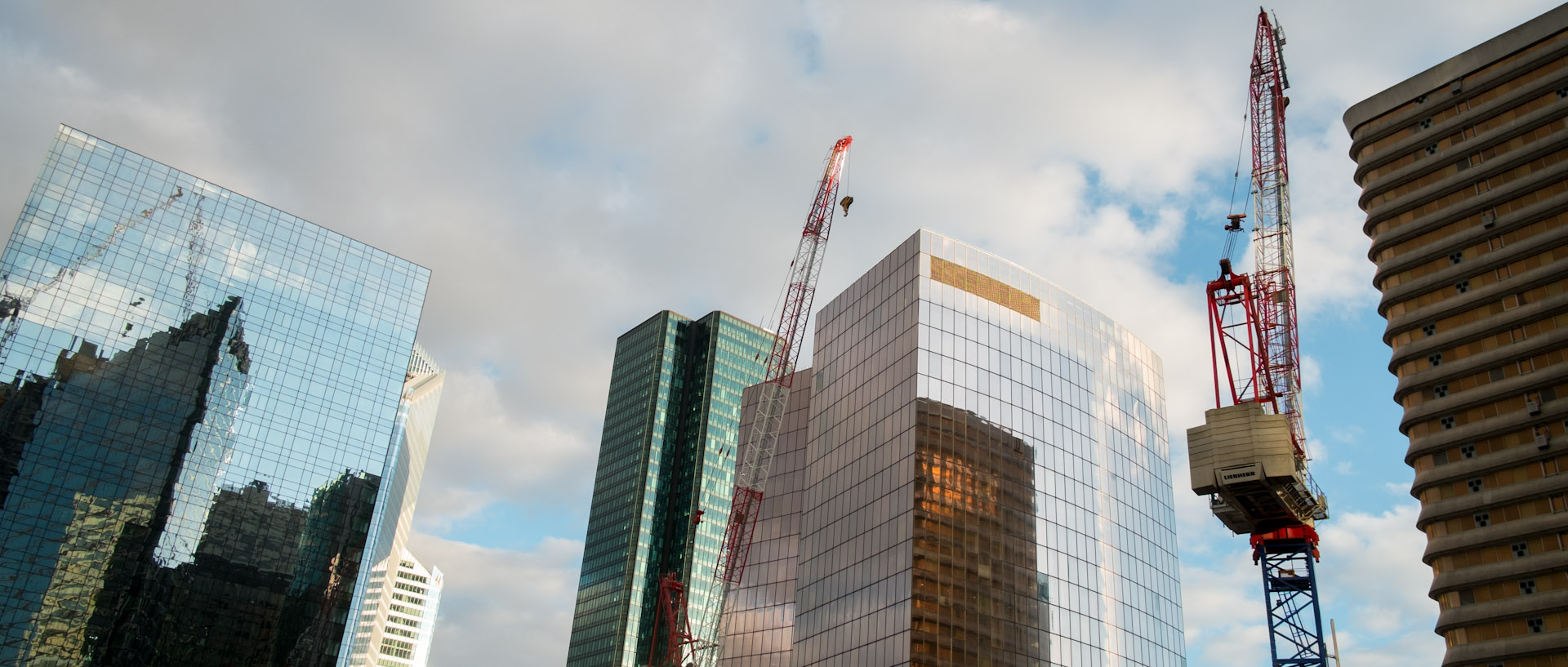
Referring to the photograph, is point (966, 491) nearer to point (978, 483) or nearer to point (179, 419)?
point (978, 483)

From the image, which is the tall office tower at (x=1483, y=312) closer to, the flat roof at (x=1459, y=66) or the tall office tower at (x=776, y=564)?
the flat roof at (x=1459, y=66)

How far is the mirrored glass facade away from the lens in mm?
105125

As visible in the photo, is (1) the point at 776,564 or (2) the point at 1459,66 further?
(1) the point at 776,564

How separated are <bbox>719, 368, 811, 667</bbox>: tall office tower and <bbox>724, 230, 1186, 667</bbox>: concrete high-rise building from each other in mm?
317

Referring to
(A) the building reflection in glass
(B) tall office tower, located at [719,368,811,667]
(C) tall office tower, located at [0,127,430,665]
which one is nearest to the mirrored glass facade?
(A) the building reflection in glass

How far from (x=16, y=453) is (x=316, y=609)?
1691 inches

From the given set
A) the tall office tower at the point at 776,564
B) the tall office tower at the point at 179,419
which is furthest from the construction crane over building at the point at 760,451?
the tall office tower at the point at 179,419

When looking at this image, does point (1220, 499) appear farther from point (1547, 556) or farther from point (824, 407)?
point (824, 407)

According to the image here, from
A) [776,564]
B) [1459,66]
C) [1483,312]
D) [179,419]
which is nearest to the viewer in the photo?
[1483,312]

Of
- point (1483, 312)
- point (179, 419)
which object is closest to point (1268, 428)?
point (1483, 312)

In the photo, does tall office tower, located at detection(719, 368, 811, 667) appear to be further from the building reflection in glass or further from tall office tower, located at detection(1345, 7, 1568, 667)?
tall office tower, located at detection(1345, 7, 1568, 667)

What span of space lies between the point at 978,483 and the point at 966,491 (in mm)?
2013

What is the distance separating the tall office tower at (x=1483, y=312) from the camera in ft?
285

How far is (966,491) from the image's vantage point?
4277 inches
